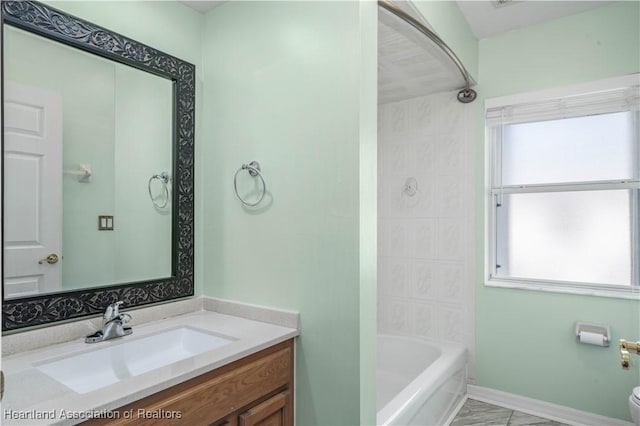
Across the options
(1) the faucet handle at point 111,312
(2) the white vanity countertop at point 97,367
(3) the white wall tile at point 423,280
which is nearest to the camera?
(2) the white vanity countertop at point 97,367

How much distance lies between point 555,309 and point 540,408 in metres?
0.64

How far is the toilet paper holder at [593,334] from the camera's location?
2273 mm

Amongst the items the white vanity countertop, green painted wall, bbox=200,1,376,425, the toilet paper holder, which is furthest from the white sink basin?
the toilet paper holder

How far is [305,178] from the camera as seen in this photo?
1638 mm

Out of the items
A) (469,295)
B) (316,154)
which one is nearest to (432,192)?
(469,295)

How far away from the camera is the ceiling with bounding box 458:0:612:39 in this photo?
2318mm

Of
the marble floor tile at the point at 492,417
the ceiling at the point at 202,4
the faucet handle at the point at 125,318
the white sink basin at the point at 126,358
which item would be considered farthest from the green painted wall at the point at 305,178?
the marble floor tile at the point at 492,417

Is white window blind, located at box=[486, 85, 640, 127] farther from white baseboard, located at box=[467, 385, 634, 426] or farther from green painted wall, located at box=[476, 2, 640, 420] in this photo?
white baseboard, located at box=[467, 385, 634, 426]

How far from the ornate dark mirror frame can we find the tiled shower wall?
164 centimetres

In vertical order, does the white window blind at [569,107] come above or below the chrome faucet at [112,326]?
above

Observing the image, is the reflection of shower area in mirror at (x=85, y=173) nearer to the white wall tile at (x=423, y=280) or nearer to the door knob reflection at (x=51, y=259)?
the door knob reflection at (x=51, y=259)

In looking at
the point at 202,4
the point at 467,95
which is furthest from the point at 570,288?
the point at 202,4

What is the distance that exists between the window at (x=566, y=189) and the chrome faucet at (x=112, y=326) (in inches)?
89.0

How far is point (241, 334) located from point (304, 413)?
43 cm
